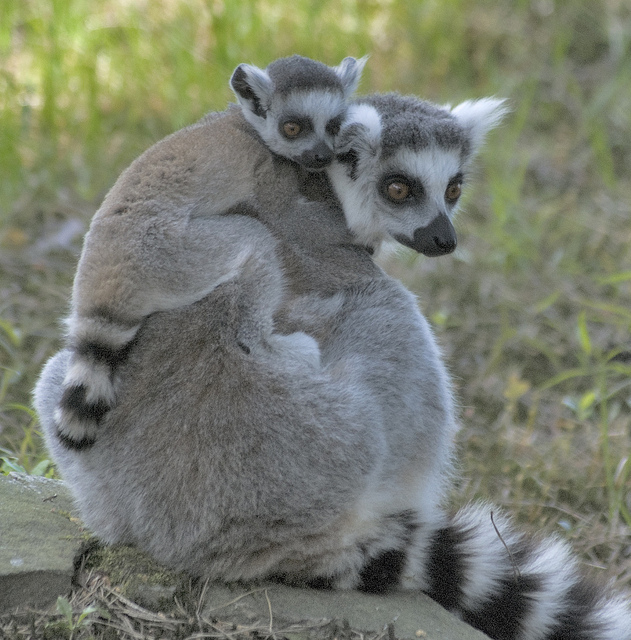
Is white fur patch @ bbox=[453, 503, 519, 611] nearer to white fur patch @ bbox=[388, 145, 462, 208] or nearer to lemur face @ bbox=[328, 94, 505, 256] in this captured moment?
lemur face @ bbox=[328, 94, 505, 256]

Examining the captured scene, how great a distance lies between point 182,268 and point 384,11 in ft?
18.1

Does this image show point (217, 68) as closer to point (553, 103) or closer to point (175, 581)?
point (553, 103)

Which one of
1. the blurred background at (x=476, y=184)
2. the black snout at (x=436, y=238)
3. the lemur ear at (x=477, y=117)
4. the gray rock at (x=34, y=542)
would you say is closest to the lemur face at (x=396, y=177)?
the black snout at (x=436, y=238)

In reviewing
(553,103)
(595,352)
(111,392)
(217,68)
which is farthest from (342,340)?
(553,103)

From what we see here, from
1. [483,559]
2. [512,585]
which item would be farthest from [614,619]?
[483,559]

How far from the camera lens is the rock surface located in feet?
7.52

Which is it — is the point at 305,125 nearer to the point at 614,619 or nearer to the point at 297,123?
the point at 297,123

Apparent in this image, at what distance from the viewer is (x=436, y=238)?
293 cm

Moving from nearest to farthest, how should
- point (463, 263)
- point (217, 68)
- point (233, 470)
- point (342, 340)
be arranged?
1. point (233, 470)
2. point (342, 340)
3. point (463, 263)
4. point (217, 68)

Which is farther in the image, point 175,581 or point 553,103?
point 553,103

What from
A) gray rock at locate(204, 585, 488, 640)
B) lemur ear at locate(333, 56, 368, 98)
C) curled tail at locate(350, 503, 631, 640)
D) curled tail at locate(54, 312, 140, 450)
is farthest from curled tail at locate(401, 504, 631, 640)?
lemur ear at locate(333, 56, 368, 98)

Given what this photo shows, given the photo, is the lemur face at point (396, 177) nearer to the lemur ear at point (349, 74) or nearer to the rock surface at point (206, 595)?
the lemur ear at point (349, 74)

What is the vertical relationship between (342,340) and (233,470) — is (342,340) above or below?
above

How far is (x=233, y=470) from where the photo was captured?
2.33 meters
